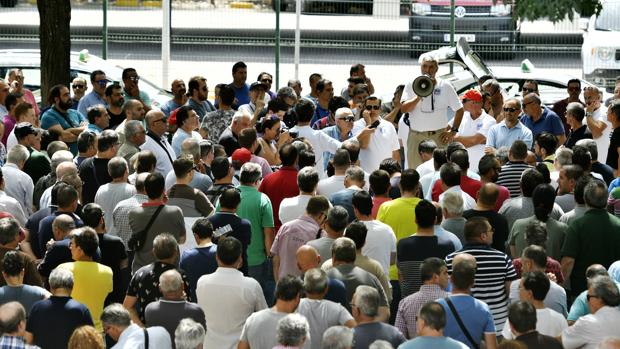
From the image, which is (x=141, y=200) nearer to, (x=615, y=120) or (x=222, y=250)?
(x=222, y=250)

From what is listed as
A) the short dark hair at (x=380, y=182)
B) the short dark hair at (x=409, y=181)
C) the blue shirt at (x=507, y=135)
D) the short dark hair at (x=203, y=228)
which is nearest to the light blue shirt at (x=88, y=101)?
the blue shirt at (x=507, y=135)

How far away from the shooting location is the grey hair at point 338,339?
7.80m

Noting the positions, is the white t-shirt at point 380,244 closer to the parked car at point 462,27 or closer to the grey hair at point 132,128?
the grey hair at point 132,128

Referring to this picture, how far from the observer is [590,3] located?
8.48 m

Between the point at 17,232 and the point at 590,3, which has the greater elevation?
the point at 590,3

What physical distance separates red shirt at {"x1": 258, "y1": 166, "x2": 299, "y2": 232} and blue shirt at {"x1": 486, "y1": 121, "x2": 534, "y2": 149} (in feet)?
10.9

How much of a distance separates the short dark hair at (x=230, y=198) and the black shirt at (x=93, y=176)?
193cm

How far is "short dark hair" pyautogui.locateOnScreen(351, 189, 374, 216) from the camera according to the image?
10.3 meters

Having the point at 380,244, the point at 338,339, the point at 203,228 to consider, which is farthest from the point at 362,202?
the point at 338,339

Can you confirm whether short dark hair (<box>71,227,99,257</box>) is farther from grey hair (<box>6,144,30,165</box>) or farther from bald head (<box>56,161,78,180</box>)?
grey hair (<box>6,144,30,165</box>)

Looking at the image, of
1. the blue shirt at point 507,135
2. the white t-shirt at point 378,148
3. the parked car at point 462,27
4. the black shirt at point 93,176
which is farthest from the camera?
the parked car at point 462,27

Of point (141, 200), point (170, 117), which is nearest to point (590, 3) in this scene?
point (141, 200)

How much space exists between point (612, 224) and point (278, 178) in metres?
3.15

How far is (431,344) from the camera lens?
7977 mm
